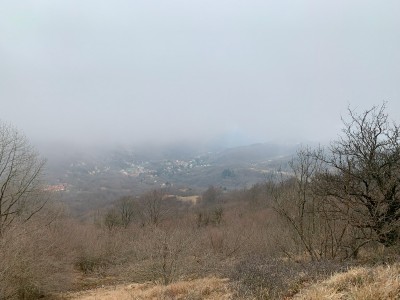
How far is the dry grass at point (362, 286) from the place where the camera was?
4941mm

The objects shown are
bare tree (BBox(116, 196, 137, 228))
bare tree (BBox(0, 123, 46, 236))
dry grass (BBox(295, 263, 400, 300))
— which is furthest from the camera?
bare tree (BBox(116, 196, 137, 228))

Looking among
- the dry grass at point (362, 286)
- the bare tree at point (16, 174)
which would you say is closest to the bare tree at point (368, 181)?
the dry grass at point (362, 286)

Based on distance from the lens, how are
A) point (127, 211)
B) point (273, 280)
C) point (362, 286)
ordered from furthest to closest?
point (127, 211), point (273, 280), point (362, 286)

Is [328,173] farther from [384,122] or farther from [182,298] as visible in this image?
[182,298]

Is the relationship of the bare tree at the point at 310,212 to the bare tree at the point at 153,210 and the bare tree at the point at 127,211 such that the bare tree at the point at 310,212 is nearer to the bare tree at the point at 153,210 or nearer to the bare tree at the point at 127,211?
the bare tree at the point at 127,211

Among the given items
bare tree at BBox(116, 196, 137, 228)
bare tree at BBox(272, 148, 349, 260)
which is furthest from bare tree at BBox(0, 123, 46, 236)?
bare tree at BBox(116, 196, 137, 228)

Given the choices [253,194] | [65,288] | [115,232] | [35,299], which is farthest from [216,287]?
[253,194]

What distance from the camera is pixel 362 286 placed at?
556 centimetres

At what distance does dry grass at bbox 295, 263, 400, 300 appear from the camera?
16.2ft

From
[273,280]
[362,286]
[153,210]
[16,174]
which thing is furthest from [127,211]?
[362,286]

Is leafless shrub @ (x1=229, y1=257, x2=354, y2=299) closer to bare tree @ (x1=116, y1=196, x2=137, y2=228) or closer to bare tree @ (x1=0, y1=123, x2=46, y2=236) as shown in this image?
bare tree @ (x1=0, y1=123, x2=46, y2=236)

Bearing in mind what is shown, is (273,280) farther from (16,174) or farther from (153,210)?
(153,210)

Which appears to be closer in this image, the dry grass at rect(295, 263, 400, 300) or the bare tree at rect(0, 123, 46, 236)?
the dry grass at rect(295, 263, 400, 300)

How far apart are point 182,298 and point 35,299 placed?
53.5 feet
